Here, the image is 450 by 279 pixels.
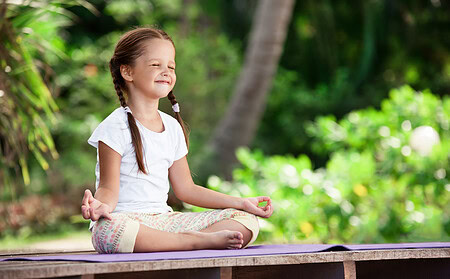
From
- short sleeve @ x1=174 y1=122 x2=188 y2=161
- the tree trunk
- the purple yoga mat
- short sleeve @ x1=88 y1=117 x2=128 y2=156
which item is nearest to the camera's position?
the purple yoga mat

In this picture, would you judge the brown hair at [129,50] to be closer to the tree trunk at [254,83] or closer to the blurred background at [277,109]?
the blurred background at [277,109]

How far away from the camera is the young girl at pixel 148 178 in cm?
225

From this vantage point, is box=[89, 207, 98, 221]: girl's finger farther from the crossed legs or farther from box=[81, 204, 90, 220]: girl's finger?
the crossed legs

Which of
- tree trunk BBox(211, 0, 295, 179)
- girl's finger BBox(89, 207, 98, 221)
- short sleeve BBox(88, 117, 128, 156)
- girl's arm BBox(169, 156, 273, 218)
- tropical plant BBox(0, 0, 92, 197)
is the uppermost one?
tree trunk BBox(211, 0, 295, 179)

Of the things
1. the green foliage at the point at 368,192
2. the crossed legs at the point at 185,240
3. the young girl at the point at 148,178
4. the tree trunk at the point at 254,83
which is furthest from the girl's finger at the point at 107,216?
the tree trunk at the point at 254,83

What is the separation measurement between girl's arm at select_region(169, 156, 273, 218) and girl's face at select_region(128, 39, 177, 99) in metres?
0.33

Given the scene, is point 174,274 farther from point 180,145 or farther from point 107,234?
point 180,145

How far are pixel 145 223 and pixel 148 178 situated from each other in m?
0.18

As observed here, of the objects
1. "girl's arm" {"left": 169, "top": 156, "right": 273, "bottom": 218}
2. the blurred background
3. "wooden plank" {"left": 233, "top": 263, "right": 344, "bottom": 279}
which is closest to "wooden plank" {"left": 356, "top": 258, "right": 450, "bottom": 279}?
"wooden plank" {"left": 233, "top": 263, "right": 344, "bottom": 279}

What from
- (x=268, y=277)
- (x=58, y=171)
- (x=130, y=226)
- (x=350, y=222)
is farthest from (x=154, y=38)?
(x=58, y=171)

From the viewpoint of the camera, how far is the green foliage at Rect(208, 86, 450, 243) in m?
4.95

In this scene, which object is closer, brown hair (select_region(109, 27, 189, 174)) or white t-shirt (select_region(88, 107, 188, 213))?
white t-shirt (select_region(88, 107, 188, 213))

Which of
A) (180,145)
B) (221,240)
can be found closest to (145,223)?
(221,240)

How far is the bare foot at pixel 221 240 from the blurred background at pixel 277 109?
1707 millimetres
